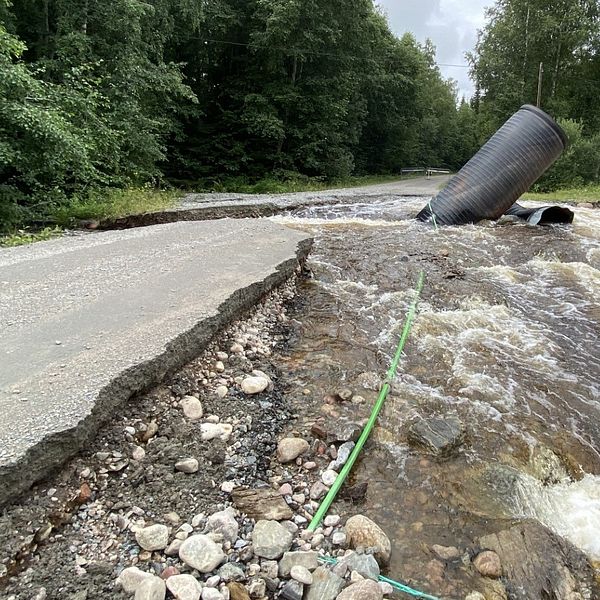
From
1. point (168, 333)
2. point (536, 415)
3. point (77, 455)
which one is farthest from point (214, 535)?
point (536, 415)

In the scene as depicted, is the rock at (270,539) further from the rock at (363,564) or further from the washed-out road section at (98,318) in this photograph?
the washed-out road section at (98,318)

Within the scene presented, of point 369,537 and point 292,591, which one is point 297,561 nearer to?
point 292,591

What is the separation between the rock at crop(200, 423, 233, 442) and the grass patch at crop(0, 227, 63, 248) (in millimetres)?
3745

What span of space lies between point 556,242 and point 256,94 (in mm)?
13606

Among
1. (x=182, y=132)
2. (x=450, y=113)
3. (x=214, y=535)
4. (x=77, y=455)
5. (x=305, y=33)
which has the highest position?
(x=450, y=113)

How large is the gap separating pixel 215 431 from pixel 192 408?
20cm

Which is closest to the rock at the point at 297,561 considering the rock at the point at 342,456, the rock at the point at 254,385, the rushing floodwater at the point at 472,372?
the rushing floodwater at the point at 472,372

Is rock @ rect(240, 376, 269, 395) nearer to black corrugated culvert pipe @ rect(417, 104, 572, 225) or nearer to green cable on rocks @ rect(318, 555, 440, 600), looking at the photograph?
green cable on rocks @ rect(318, 555, 440, 600)

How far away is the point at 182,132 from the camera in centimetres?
1689

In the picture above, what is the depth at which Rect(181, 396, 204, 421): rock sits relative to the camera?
7.60 ft

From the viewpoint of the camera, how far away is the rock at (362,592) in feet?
4.81

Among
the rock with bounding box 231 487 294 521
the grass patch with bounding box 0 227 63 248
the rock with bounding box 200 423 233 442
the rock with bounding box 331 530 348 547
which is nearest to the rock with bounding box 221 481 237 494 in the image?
the rock with bounding box 231 487 294 521

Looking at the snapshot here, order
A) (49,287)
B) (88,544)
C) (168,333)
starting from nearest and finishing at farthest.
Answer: (88,544) → (168,333) → (49,287)

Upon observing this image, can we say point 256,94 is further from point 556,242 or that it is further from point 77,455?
point 77,455
